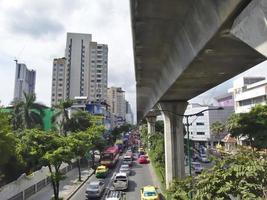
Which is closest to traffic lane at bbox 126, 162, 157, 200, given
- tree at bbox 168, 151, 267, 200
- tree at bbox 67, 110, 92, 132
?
tree at bbox 67, 110, 92, 132

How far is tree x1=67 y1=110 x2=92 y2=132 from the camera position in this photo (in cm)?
4821

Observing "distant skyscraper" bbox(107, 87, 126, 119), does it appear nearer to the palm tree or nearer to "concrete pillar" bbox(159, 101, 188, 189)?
the palm tree

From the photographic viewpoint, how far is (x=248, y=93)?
59531mm

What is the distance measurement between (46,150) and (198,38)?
1706 cm

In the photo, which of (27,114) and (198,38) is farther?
(27,114)

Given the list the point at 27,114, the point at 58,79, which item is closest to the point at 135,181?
the point at 27,114

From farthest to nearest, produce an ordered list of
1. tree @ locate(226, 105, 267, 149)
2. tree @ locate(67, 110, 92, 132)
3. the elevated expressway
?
tree @ locate(67, 110, 92, 132) → tree @ locate(226, 105, 267, 149) → the elevated expressway

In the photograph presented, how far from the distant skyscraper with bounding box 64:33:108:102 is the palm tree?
7451 cm

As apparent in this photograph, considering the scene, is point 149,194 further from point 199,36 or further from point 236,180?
point 199,36

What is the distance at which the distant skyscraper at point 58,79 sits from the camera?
124 metres

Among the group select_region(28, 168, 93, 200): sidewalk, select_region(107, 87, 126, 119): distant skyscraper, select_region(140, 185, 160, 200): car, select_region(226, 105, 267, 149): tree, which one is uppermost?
select_region(107, 87, 126, 119): distant skyscraper

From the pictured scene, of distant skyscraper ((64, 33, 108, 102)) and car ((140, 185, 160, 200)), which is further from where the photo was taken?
distant skyscraper ((64, 33, 108, 102))

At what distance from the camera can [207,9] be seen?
8.88 m

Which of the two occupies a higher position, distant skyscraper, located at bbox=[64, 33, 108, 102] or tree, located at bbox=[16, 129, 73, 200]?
distant skyscraper, located at bbox=[64, 33, 108, 102]
